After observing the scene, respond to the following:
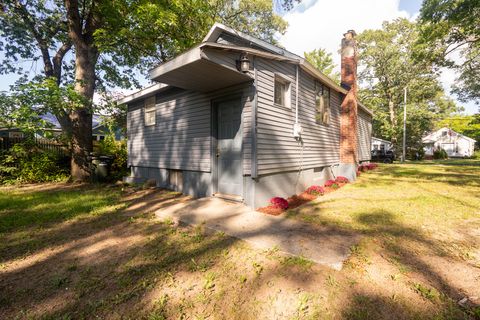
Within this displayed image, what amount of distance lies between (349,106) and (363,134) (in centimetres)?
478

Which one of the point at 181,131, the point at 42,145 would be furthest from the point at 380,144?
the point at 42,145

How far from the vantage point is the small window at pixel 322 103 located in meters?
8.34

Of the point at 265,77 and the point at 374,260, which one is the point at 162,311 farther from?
the point at 265,77

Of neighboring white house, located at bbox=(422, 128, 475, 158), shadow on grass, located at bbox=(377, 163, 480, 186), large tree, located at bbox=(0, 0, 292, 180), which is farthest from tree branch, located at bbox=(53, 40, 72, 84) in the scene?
neighboring white house, located at bbox=(422, 128, 475, 158)

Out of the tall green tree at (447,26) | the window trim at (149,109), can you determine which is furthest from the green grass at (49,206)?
the tall green tree at (447,26)

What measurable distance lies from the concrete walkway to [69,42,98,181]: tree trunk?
651 cm

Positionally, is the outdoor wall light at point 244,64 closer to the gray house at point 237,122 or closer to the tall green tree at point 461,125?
the gray house at point 237,122

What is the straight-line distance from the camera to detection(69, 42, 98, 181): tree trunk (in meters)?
9.29

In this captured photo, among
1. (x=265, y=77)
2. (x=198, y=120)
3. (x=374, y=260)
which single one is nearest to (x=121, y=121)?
(x=198, y=120)

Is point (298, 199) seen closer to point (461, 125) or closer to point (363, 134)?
point (363, 134)

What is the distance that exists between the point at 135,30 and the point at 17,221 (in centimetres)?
877

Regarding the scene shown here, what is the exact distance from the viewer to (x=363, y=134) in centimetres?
1368

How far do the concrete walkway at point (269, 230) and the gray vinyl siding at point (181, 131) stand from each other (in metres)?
1.15

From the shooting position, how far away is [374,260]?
9.93 feet
